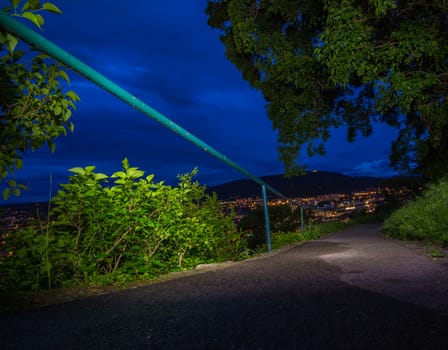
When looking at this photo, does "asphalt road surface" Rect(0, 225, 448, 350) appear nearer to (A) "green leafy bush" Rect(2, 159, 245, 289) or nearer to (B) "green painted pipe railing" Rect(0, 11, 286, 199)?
(A) "green leafy bush" Rect(2, 159, 245, 289)

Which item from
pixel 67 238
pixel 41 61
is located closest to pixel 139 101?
pixel 41 61

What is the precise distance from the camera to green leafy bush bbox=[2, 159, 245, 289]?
111 inches

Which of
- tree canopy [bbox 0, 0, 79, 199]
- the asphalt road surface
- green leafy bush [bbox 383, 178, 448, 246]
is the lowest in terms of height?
the asphalt road surface

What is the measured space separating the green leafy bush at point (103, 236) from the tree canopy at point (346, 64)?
603 centimetres

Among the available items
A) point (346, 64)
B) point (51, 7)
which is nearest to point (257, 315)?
point (51, 7)

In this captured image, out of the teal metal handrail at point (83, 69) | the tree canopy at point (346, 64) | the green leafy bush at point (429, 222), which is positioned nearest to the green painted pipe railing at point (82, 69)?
the teal metal handrail at point (83, 69)

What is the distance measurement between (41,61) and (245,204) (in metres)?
3.87

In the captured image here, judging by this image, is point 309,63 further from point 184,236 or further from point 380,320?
point 380,320

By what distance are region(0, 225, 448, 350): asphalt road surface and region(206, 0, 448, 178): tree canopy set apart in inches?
242

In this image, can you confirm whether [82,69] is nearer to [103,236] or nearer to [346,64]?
[103,236]

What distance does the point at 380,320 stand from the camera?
5.94ft

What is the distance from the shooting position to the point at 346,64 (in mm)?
8070

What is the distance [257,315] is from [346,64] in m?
7.45

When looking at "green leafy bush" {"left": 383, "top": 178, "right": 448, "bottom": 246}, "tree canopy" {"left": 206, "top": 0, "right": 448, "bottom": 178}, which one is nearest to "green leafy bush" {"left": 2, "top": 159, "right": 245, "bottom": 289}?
"green leafy bush" {"left": 383, "top": 178, "right": 448, "bottom": 246}
